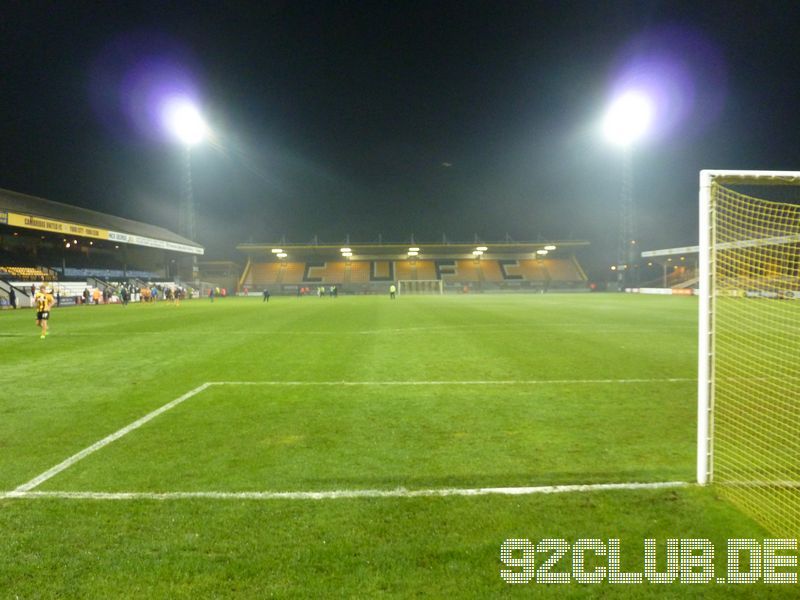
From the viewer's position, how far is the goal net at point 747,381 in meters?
3.69

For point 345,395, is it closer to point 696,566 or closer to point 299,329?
point 696,566

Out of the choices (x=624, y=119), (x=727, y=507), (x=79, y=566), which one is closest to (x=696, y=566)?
(x=727, y=507)

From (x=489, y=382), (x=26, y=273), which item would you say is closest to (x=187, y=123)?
(x=26, y=273)

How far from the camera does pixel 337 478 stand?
381cm

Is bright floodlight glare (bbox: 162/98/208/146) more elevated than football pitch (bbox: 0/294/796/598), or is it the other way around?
bright floodlight glare (bbox: 162/98/208/146)

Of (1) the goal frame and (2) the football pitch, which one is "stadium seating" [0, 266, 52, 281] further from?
(1) the goal frame

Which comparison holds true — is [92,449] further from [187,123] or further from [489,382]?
[187,123]

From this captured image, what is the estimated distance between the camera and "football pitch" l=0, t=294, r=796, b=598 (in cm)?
260

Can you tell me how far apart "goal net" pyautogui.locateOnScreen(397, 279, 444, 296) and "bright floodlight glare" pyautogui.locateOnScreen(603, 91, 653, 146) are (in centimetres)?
2904

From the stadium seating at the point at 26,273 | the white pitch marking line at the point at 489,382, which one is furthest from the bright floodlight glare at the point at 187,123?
the white pitch marking line at the point at 489,382

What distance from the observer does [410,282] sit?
62312mm

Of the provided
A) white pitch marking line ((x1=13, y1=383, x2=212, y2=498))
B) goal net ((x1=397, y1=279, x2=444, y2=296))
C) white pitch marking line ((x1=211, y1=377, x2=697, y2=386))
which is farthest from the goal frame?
goal net ((x1=397, y1=279, x2=444, y2=296))

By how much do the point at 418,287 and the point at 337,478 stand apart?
59.0 metres

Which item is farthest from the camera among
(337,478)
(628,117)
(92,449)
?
(628,117)
